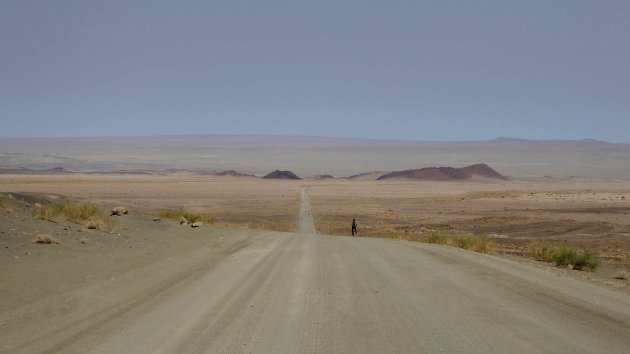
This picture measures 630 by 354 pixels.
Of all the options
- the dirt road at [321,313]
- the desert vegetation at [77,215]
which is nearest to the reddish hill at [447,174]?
the desert vegetation at [77,215]

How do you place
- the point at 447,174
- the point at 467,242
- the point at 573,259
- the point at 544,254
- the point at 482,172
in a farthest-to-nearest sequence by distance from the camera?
the point at 482,172 < the point at 447,174 < the point at 467,242 < the point at 544,254 < the point at 573,259

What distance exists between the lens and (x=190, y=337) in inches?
323

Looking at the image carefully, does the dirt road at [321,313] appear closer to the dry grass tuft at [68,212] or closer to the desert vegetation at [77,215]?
the desert vegetation at [77,215]

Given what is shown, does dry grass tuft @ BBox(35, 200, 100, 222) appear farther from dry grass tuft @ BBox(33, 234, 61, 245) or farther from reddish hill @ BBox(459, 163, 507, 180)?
reddish hill @ BBox(459, 163, 507, 180)

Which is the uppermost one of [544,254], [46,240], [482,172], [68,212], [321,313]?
[68,212]

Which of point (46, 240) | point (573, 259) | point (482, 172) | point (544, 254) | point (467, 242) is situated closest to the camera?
point (46, 240)

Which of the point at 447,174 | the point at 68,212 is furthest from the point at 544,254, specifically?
the point at 447,174

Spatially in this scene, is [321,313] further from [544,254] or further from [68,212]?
→ [544,254]

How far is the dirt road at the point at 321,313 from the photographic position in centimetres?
798

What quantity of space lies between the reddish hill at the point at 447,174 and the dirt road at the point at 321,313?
155m

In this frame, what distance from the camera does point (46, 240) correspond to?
15867 millimetres

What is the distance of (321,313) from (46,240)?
872 cm

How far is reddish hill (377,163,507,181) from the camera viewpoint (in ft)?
554

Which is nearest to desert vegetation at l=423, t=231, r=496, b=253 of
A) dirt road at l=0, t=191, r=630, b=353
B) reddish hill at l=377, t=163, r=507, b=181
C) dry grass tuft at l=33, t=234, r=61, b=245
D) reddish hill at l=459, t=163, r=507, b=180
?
dirt road at l=0, t=191, r=630, b=353
